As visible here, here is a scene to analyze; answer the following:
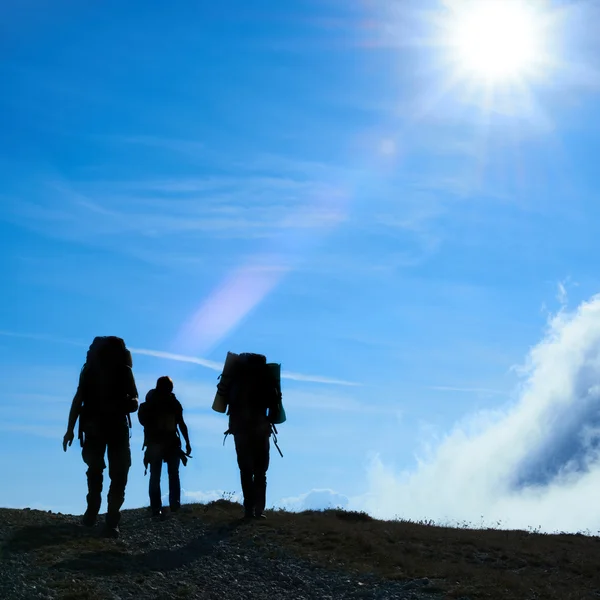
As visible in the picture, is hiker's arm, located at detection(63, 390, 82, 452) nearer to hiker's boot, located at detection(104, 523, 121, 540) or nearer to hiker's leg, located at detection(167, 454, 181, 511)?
hiker's boot, located at detection(104, 523, 121, 540)

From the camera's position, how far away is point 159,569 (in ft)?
45.0

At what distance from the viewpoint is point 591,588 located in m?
15.0

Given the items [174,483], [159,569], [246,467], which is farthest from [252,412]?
[159,569]

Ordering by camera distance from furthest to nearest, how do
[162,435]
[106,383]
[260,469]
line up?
[162,435], [260,469], [106,383]

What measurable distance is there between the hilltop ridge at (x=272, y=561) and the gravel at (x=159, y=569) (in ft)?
0.06

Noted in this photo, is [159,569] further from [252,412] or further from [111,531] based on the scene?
[252,412]

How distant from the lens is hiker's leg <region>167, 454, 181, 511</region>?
2002 cm

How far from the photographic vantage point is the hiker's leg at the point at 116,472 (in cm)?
1595

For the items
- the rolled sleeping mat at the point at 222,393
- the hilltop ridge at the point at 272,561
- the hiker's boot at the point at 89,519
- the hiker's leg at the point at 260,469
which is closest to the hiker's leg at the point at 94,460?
the hiker's boot at the point at 89,519

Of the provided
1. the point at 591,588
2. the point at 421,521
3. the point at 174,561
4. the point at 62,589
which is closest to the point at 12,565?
the point at 62,589

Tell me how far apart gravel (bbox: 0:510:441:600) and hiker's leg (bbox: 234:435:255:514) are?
170 cm

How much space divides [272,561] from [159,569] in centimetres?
211

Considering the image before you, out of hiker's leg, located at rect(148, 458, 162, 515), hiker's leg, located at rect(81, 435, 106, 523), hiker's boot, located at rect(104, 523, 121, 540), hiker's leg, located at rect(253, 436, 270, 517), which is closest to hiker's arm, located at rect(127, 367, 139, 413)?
hiker's leg, located at rect(81, 435, 106, 523)

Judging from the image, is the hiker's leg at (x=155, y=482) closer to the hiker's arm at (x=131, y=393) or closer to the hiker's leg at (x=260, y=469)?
the hiker's leg at (x=260, y=469)
